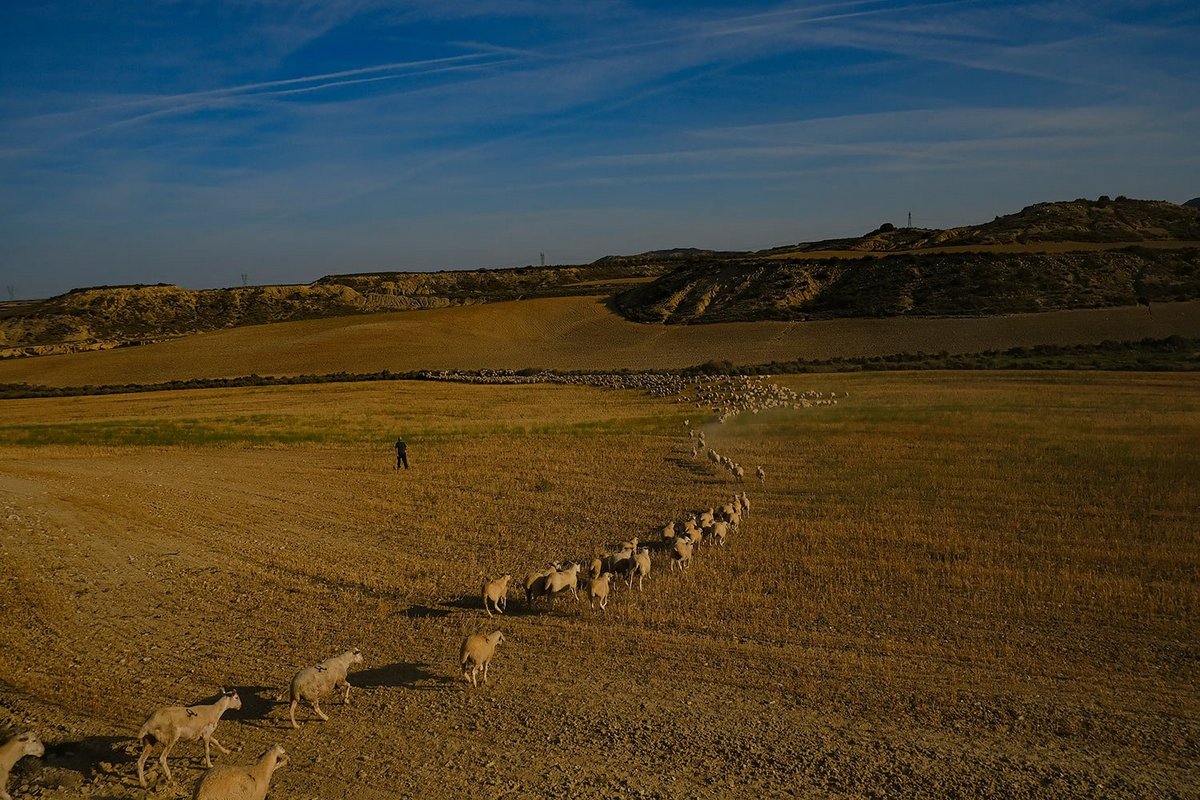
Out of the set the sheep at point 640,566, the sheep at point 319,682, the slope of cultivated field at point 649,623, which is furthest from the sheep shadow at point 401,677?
the sheep at point 640,566

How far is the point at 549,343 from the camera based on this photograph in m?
79.8

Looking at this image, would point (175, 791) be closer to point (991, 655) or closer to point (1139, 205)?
point (991, 655)

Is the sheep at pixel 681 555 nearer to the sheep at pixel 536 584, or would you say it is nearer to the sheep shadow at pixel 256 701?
the sheep at pixel 536 584

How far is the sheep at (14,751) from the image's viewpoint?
7492 mm

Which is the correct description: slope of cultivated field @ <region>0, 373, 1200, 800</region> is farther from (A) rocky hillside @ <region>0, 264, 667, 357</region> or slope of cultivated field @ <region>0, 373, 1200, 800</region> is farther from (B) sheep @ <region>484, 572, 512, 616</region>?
(A) rocky hillside @ <region>0, 264, 667, 357</region>

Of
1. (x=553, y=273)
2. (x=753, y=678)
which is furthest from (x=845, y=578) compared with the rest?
(x=553, y=273)

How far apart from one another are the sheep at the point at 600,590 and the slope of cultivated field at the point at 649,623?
244mm

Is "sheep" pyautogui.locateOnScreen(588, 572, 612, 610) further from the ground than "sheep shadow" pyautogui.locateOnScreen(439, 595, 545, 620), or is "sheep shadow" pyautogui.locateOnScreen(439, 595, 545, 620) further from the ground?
"sheep" pyautogui.locateOnScreen(588, 572, 612, 610)

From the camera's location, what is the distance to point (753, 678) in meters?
10.1

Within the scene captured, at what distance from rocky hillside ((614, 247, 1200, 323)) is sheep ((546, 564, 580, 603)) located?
6780cm

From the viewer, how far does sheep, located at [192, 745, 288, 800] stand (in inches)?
275

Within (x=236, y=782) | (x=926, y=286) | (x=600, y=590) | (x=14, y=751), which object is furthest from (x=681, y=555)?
(x=926, y=286)

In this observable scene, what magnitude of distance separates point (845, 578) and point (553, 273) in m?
149

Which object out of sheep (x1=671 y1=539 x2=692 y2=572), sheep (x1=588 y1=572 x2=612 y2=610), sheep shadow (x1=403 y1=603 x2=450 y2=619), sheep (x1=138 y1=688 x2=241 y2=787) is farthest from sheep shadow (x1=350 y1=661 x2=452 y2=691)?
sheep (x1=671 y1=539 x2=692 y2=572)
